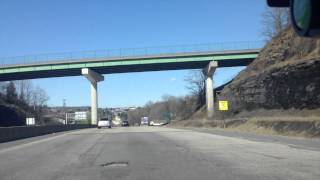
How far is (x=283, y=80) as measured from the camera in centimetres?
5228

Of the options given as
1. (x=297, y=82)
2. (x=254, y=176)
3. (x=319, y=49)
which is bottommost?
(x=254, y=176)

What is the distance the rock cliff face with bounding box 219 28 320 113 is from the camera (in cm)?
4694

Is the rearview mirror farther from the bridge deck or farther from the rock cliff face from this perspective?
the bridge deck

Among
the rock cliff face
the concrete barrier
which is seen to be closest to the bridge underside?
the rock cliff face

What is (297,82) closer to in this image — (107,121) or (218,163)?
(218,163)

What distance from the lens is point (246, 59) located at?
294 ft

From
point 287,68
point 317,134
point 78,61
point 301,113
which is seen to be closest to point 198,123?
point 78,61

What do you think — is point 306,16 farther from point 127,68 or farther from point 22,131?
point 127,68

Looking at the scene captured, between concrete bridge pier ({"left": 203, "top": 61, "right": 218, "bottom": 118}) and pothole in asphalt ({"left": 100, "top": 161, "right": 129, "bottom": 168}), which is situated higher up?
concrete bridge pier ({"left": 203, "top": 61, "right": 218, "bottom": 118})

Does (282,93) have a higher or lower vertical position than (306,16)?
higher

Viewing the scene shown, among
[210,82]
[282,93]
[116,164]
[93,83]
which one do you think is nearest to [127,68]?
[93,83]

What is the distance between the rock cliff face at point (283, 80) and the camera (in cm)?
4694

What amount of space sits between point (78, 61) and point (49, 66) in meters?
5.03

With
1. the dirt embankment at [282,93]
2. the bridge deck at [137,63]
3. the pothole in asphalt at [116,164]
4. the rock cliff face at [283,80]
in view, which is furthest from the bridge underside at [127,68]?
the pothole in asphalt at [116,164]
